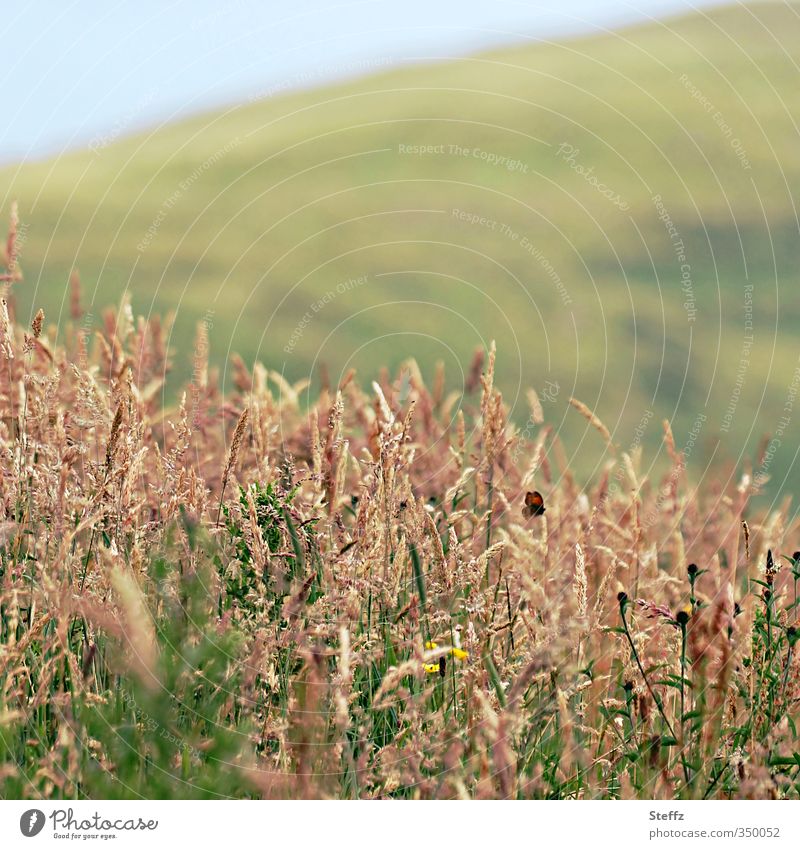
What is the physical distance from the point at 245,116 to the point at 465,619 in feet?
39.9

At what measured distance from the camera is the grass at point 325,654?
197 centimetres

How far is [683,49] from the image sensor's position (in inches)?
602
